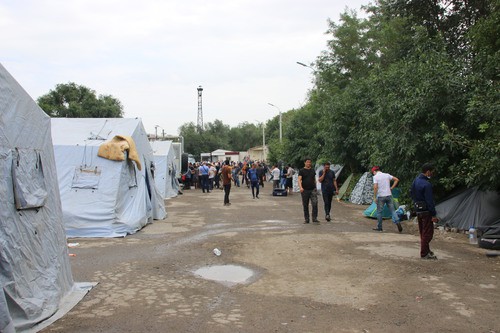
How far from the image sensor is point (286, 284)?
21.6ft

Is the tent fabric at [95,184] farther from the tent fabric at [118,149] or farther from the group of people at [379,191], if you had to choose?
the group of people at [379,191]

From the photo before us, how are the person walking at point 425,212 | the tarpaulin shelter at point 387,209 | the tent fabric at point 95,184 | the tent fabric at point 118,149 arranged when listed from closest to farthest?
the person walking at point 425,212 < the tent fabric at point 95,184 < the tent fabric at point 118,149 < the tarpaulin shelter at point 387,209

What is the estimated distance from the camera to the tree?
136 ft

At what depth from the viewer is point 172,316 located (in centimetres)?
519

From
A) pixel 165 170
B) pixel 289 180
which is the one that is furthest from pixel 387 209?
pixel 165 170

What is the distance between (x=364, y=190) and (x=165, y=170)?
9.81 meters

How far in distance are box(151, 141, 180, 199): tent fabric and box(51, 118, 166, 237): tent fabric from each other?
9.19 meters

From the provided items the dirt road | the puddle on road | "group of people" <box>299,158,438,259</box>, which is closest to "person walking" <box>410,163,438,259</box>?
"group of people" <box>299,158,438,259</box>

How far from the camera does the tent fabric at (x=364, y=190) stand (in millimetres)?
18781

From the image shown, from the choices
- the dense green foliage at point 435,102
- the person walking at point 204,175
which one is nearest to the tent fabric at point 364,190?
the dense green foliage at point 435,102

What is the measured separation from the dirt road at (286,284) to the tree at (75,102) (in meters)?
33.3

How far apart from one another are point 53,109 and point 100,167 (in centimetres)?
3288

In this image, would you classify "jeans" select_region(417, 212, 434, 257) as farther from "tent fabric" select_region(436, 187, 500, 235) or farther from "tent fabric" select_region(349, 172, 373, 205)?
"tent fabric" select_region(349, 172, 373, 205)

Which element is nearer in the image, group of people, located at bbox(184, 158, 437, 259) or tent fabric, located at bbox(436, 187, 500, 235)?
group of people, located at bbox(184, 158, 437, 259)
